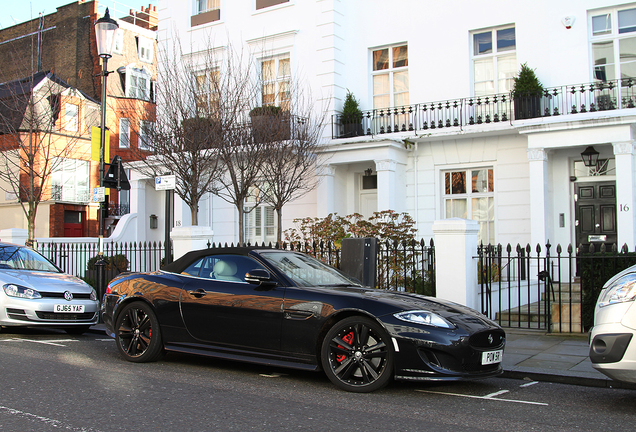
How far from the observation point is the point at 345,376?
616 cm

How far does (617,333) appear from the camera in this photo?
5.18 m

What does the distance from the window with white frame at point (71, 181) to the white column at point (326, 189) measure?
19224mm

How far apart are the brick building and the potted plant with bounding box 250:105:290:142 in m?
20.0

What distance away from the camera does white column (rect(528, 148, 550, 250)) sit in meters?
15.9

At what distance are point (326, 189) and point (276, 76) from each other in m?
4.42

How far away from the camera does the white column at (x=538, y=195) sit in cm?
1595

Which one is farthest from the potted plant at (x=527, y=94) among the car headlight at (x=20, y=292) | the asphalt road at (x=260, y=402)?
the car headlight at (x=20, y=292)

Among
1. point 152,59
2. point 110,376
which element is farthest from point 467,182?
point 152,59

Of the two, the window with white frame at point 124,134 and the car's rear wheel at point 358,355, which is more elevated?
the window with white frame at point 124,134

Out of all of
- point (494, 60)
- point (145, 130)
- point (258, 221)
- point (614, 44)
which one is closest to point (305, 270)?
point (145, 130)

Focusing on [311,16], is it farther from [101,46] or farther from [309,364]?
[309,364]

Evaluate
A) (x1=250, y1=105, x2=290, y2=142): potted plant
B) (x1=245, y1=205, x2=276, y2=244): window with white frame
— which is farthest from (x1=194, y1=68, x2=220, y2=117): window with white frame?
(x1=245, y1=205, x2=276, y2=244): window with white frame

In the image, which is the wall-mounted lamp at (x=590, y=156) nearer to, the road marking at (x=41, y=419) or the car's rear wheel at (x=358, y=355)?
the car's rear wheel at (x=358, y=355)

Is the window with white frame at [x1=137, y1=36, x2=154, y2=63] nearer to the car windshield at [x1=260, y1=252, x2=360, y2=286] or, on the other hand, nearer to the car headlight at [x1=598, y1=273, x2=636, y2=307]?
the car windshield at [x1=260, y1=252, x2=360, y2=286]
